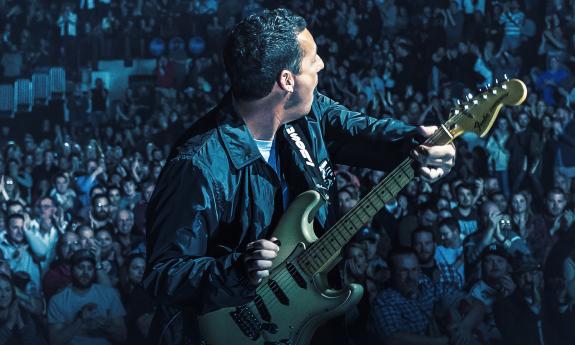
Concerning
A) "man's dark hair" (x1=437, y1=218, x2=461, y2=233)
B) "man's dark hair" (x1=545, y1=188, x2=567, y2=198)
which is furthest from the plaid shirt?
"man's dark hair" (x1=545, y1=188, x2=567, y2=198)

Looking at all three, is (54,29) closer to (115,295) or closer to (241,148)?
(115,295)

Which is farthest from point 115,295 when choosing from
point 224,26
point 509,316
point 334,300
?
point 224,26

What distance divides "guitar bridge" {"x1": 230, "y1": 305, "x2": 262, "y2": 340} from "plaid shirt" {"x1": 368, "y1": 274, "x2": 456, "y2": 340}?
2.85m

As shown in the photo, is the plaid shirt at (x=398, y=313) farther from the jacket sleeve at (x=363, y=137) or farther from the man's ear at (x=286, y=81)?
the man's ear at (x=286, y=81)

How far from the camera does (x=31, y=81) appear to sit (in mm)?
8773

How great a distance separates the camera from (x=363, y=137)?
2104 mm

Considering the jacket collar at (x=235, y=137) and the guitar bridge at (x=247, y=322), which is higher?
the jacket collar at (x=235, y=137)

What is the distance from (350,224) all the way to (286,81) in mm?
407

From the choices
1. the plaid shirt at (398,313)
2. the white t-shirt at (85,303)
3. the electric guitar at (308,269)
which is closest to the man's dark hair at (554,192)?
the plaid shirt at (398,313)

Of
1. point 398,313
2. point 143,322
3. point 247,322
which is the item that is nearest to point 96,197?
point 143,322

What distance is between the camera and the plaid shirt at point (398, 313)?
486 cm

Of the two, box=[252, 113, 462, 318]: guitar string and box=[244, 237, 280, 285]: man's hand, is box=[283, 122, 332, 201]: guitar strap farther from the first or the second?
box=[244, 237, 280, 285]: man's hand

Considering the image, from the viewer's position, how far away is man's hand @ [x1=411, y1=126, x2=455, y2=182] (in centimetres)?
193

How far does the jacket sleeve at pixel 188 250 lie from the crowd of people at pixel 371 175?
0.46m
